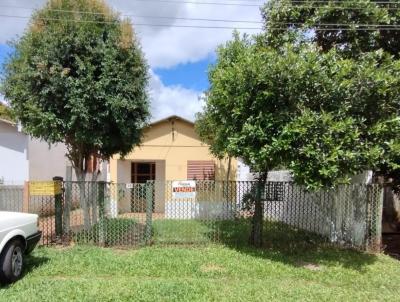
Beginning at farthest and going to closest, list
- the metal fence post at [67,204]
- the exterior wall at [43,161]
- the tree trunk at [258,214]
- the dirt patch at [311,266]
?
the exterior wall at [43,161]
the metal fence post at [67,204]
the tree trunk at [258,214]
the dirt patch at [311,266]

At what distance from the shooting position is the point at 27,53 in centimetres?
898

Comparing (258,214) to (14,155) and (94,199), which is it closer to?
(94,199)

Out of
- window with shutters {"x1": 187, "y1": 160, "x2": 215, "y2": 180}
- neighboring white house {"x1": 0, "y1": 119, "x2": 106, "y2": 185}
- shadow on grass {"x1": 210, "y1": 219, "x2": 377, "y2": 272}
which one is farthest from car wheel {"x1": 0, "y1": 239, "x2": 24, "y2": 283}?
window with shutters {"x1": 187, "y1": 160, "x2": 215, "y2": 180}

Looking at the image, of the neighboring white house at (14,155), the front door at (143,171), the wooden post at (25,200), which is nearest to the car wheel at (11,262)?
the wooden post at (25,200)

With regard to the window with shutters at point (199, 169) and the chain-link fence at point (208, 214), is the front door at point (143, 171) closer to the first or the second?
the window with shutters at point (199, 169)

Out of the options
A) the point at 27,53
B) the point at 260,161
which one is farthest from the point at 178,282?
the point at 27,53

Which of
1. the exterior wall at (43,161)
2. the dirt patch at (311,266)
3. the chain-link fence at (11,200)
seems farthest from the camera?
the exterior wall at (43,161)

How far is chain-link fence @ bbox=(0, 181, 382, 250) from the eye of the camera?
9625 mm

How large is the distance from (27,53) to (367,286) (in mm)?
7656

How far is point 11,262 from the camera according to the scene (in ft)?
22.7

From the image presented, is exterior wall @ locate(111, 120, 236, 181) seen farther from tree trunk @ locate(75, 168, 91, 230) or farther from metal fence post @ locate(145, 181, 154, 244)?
metal fence post @ locate(145, 181, 154, 244)

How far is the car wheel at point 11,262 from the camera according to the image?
6.79 meters

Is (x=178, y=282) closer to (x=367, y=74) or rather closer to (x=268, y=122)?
(x=268, y=122)

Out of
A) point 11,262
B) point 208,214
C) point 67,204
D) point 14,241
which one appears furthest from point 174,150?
point 11,262
